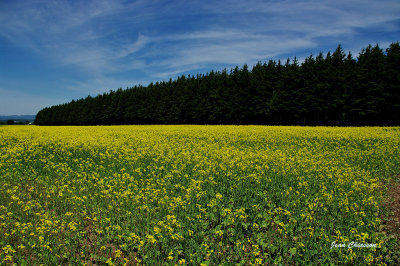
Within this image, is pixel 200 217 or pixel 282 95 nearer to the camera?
pixel 200 217

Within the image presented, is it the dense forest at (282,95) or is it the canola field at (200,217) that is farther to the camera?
the dense forest at (282,95)

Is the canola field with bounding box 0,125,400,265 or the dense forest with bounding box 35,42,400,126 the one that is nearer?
the canola field with bounding box 0,125,400,265

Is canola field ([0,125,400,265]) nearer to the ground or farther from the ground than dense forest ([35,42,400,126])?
nearer to the ground

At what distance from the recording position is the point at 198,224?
641 cm

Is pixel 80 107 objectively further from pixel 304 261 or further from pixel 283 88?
pixel 304 261

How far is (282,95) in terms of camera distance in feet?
183

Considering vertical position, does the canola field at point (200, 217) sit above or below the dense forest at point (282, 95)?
below

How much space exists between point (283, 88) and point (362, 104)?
16.1 meters

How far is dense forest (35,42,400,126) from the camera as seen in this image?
46719mm

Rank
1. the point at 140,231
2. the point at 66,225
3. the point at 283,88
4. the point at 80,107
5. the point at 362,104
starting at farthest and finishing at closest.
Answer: the point at 80,107
the point at 283,88
the point at 362,104
the point at 66,225
the point at 140,231

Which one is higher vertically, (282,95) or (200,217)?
(282,95)

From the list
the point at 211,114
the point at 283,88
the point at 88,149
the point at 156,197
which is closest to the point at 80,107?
the point at 211,114

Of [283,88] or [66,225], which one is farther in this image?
[283,88]

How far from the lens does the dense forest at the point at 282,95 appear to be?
46.7 meters
